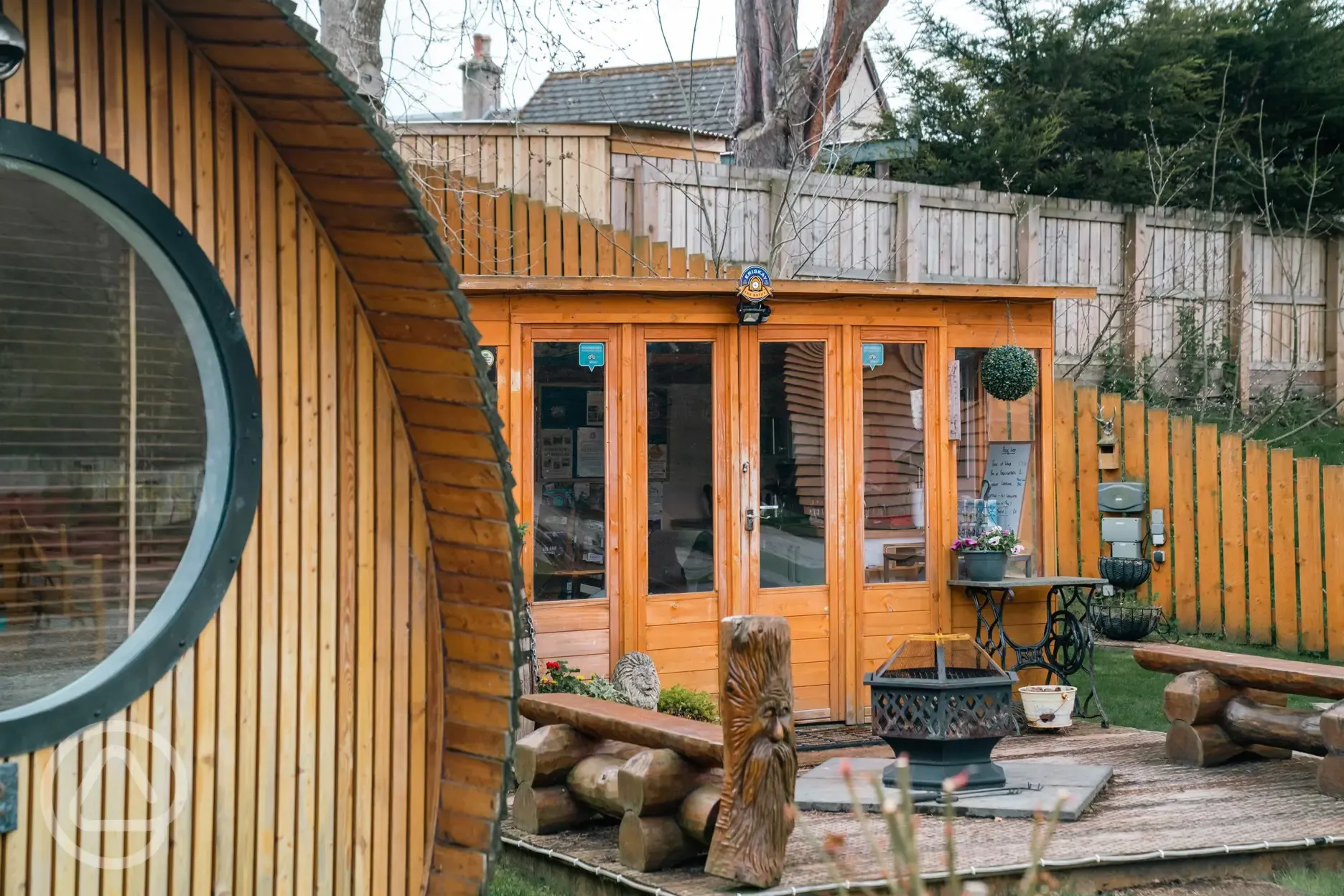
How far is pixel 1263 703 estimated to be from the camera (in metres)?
7.75

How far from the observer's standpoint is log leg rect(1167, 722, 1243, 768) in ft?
24.4

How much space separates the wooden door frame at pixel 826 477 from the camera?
8539 mm

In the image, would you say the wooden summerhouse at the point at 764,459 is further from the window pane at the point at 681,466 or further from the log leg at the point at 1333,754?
the log leg at the point at 1333,754

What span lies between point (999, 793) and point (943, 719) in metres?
0.45

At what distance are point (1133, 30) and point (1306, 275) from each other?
353 cm

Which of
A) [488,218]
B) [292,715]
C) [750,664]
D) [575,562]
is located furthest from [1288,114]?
[292,715]

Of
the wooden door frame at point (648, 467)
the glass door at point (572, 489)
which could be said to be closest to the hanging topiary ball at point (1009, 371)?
the wooden door frame at point (648, 467)

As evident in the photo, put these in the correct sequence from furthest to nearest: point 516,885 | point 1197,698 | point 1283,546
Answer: point 1283,546, point 1197,698, point 516,885

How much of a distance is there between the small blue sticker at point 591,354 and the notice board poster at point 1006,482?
2.69 m

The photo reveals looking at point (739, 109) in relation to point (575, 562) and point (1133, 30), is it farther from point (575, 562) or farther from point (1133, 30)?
point (575, 562)

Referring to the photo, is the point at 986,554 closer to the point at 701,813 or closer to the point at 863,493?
the point at 863,493

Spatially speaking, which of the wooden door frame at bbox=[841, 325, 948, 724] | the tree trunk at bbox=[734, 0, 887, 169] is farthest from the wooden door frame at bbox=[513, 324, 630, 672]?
the tree trunk at bbox=[734, 0, 887, 169]

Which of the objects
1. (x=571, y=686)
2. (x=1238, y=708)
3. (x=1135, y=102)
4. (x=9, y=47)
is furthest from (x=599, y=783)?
(x=1135, y=102)

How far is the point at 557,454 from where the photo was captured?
8172 millimetres
